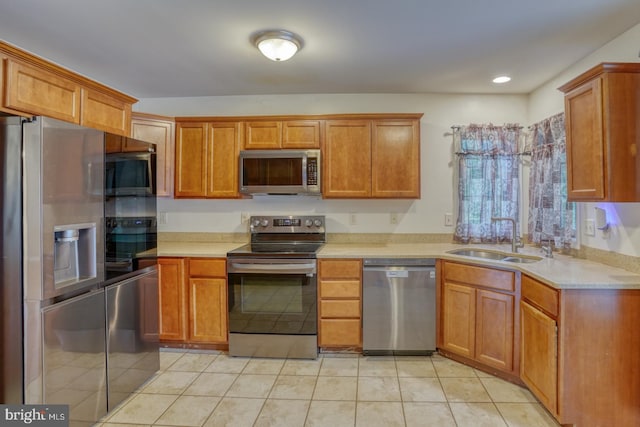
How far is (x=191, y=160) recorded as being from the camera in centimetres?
322

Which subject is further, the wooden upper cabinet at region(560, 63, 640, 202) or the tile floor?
the tile floor

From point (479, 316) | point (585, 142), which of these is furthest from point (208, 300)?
point (585, 142)

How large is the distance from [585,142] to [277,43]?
6.64 ft

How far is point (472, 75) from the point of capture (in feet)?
9.52

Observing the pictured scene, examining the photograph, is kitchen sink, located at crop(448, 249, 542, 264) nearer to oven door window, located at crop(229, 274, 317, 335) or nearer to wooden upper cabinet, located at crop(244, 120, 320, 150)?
oven door window, located at crop(229, 274, 317, 335)

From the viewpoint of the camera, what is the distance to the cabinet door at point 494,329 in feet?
7.79

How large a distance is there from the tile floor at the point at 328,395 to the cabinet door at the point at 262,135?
6.29 feet

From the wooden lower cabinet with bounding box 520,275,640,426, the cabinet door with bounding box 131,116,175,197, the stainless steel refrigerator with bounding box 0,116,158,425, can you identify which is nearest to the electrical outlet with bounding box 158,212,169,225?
the cabinet door with bounding box 131,116,175,197

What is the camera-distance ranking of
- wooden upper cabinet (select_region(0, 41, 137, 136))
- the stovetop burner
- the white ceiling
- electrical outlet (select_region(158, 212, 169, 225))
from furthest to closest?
1. electrical outlet (select_region(158, 212, 169, 225))
2. the stovetop burner
3. the white ceiling
4. wooden upper cabinet (select_region(0, 41, 137, 136))

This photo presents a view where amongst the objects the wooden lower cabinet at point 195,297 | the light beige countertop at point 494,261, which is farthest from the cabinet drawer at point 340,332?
the wooden lower cabinet at point 195,297

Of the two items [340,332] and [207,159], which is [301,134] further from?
[340,332]

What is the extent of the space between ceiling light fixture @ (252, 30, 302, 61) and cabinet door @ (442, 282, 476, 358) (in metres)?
2.18

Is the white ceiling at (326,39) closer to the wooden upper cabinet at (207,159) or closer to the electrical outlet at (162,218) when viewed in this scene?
the wooden upper cabinet at (207,159)

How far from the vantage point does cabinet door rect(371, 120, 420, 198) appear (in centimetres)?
308
